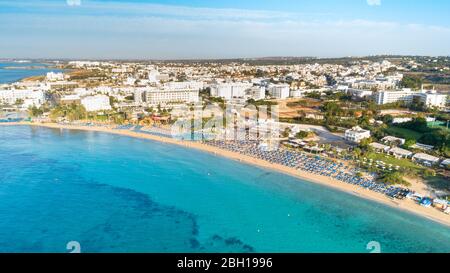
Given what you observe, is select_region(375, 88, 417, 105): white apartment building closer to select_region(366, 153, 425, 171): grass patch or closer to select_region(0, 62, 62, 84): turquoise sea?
select_region(366, 153, 425, 171): grass patch

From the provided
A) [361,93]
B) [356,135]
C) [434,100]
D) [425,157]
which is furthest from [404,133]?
[361,93]

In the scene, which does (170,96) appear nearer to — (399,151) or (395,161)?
(399,151)

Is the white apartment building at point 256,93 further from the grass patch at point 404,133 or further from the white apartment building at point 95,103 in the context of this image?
the grass patch at point 404,133

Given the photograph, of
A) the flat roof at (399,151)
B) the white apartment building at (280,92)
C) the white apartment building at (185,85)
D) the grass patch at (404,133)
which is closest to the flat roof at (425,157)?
the flat roof at (399,151)

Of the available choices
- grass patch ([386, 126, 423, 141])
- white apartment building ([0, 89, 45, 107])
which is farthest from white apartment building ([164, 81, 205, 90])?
grass patch ([386, 126, 423, 141])
